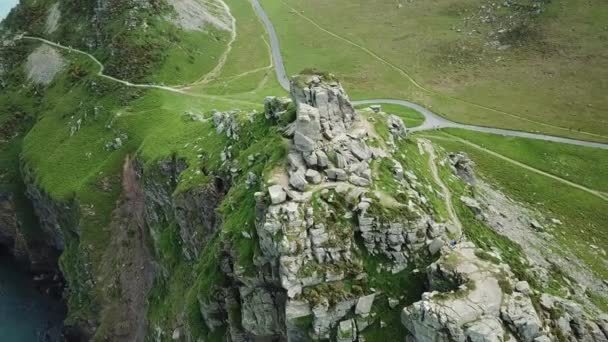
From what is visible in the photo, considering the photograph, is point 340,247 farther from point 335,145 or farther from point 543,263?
point 543,263

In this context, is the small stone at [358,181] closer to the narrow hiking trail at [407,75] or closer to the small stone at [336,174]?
the small stone at [336,174]

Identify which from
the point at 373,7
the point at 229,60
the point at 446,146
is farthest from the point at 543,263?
the point at 373,7

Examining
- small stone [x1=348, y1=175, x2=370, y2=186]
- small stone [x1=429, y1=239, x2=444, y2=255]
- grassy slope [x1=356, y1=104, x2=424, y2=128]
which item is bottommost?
grassy slope [x1=356, y1=104, x2=424, y2=128]

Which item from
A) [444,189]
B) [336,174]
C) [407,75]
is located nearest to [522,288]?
[336,174]

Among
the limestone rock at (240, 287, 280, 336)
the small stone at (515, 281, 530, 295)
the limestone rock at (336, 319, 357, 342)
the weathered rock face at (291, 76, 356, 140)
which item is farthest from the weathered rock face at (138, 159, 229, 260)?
the small stone at (515, 281, 530, 295)

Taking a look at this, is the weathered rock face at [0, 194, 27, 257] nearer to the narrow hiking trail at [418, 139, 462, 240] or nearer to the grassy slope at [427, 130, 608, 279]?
the narrow hiking trail at [418, 139, 462, 240]

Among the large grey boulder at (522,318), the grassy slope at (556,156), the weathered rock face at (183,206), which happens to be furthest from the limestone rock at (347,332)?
the grassy slope at (556,156)
